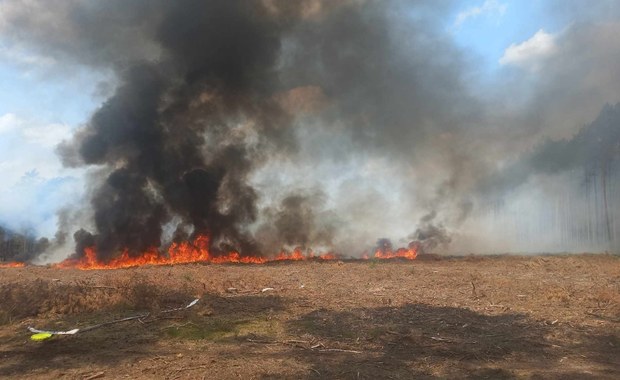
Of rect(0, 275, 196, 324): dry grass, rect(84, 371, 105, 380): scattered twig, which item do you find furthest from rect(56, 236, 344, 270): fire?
rect(84, 371, 105, 380): scattered twig

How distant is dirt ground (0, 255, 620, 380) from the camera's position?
728 centimetres

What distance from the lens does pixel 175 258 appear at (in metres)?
32.6

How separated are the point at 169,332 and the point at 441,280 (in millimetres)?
11662

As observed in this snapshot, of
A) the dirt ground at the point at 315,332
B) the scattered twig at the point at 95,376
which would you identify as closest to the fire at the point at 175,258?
the dirt ground at the point at 315,332

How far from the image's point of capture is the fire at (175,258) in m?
30.0

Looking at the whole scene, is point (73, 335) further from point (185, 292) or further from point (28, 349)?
point (185, 292)

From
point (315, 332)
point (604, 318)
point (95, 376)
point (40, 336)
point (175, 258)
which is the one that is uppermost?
point (175, 258)

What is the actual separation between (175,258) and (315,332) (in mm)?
25632

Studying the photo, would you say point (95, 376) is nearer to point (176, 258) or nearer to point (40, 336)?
point (40, 336)

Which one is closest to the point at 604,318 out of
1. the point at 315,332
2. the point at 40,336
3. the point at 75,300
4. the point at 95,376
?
the point at 315,332

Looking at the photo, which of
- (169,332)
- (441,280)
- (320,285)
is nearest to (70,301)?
(169,332)

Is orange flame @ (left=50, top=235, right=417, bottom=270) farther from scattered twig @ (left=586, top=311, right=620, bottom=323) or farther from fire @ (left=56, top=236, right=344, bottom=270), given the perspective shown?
scattered twig @ (left=586, top=311, right=620, bottom=323)

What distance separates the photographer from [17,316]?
1038 cm

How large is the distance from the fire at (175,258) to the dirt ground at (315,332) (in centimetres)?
1718
